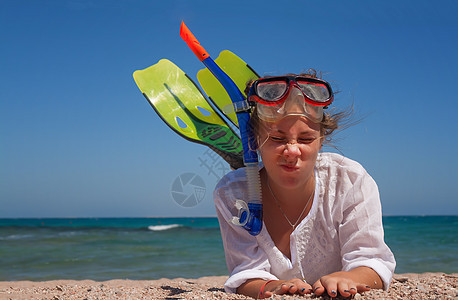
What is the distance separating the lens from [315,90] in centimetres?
190

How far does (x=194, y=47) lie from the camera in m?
2.50

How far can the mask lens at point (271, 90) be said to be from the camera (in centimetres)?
184

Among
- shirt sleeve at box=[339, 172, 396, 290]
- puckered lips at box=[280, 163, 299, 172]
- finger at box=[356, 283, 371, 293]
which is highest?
puckered lips at box=[280, 163, 299, 172]

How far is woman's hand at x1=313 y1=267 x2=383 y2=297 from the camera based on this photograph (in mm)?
1466

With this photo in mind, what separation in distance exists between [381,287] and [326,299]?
34 cm

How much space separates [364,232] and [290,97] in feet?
2.25

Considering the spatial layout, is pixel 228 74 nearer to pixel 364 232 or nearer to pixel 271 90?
pixel 271 90

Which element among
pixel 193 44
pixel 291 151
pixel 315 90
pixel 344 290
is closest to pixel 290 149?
pixel 291 151

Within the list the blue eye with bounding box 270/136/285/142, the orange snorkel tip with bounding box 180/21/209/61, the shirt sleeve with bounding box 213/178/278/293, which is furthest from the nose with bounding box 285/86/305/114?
the orange snorkel tip with bounding box 180/21/209/61

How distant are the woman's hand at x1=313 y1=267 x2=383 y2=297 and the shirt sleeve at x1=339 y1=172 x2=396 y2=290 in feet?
0.12

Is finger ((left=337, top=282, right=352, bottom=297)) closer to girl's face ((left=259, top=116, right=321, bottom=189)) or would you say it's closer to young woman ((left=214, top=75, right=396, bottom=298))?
young woman ((left=214, top=75, right=396, bottom=298))

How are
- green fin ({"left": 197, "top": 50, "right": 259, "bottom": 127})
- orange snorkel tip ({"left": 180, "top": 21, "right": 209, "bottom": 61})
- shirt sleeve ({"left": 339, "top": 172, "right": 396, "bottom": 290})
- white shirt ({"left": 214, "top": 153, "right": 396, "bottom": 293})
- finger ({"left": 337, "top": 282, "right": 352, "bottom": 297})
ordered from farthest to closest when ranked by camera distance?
1. green fin ({"left": 197, "top": 50, "right": 259, "bottom": 127})
2. orange snorkel tip ({"left": 180, "top": 21, "right": 209, "bottom": 61})
3. white shirt ({"left": 214, "top": 153, "right": 396, "bottom": 293})
4. shirt sleeve ({"left": 339, "top": 172, "right": 396, "bottom": 290})
5. finger ({"left": 337, "top": 282, "right": 352, "bottom": 297})

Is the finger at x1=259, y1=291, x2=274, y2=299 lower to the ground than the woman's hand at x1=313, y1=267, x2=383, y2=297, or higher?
lower

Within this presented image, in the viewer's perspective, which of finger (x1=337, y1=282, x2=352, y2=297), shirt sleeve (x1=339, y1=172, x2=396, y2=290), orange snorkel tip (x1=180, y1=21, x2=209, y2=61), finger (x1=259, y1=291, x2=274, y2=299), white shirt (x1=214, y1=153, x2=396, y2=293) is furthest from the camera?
orange snorkel tip (x1=180, y1=21, x2=209, y2=61)
